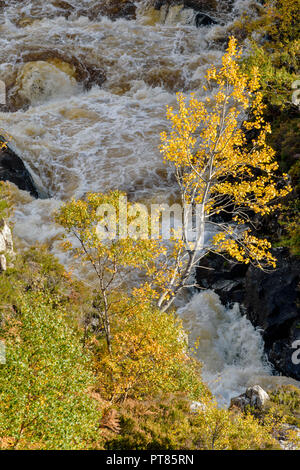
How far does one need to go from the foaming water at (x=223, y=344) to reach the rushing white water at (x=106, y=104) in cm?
5

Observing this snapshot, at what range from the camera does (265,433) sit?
12.1m

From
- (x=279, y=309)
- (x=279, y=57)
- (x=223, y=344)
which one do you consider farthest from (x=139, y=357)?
(x=279, y=57)

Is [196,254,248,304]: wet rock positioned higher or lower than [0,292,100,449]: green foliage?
lower

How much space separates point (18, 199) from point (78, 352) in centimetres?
1621

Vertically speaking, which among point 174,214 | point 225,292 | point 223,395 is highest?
point 174,214

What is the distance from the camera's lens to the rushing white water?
62.4 feet

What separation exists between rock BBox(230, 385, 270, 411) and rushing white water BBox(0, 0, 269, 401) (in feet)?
5.96

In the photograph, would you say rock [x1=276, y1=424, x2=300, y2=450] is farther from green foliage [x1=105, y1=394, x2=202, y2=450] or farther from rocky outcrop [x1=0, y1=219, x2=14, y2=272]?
rocky outcrop [x1=0, y1=219, x2=14, y2=272]

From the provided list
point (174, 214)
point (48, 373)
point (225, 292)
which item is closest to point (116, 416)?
point (48, 373)

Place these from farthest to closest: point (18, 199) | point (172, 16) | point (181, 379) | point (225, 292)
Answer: point (172, 16) < point (18, 199) < point (225, 292) < point (181, 379)

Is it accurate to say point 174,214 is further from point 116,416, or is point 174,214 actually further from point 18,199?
point 116,416

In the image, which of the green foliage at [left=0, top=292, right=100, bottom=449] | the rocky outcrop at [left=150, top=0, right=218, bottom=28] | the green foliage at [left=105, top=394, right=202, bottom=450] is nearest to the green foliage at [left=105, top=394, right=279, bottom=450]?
the green foliage at [left=105, top=394, right=202, bottom=450]

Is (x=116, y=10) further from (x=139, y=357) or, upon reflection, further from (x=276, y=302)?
(x=139, y=357)

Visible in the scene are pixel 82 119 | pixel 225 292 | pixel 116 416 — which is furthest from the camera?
pixel 82 119
